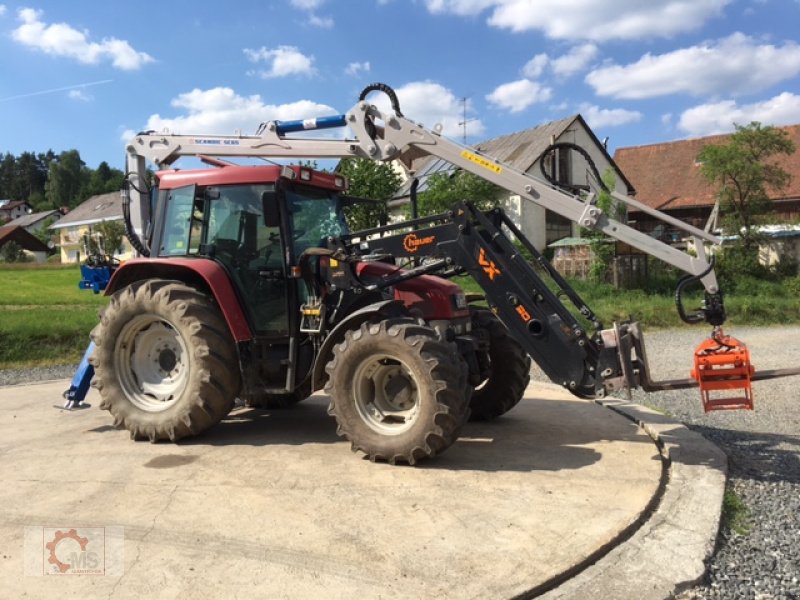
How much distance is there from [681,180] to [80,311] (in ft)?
102

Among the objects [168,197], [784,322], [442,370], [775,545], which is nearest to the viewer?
[775,545]

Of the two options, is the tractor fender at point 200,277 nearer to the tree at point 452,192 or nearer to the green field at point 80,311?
the green field at point 80,311

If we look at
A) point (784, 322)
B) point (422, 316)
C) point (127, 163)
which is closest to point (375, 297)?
point (422, 316)

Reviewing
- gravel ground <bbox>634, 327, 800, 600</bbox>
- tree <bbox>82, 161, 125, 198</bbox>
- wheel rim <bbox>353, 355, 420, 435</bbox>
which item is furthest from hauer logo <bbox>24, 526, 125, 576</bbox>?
tree <bbox>82, 161, 125, 198</bbox>

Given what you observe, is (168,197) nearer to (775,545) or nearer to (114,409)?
(114,409)

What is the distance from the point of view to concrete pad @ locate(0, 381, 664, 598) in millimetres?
3357

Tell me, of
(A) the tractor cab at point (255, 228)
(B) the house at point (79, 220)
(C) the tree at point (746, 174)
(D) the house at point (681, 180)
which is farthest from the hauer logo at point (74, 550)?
(B) the house at point (79, 220)

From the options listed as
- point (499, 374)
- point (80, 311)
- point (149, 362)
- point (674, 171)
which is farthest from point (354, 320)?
point (674, 171)

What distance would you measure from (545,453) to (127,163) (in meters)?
5.14

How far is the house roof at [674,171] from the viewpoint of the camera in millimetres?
32500

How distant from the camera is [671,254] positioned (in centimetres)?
498

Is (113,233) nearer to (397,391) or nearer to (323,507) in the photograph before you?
(397,391)

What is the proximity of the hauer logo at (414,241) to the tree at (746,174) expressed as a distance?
897 inches

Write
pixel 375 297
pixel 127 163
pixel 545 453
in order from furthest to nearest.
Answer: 1. pixel 127 163
2. pixel 375 297
3. pixel 545 453
